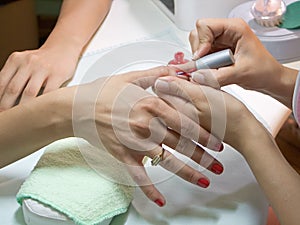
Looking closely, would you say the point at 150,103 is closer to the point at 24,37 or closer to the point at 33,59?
the point at 33,59

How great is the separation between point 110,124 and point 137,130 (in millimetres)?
36

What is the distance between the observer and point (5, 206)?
614 mm

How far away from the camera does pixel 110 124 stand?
63 cm

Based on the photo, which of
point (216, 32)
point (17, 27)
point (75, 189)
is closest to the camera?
point (75, 189)

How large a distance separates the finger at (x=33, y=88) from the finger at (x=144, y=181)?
0.22 m

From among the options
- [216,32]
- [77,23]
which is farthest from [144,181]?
[77,23]

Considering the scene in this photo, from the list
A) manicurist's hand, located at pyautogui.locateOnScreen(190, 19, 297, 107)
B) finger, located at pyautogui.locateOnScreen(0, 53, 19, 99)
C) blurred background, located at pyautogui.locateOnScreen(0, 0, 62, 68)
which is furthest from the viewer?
blurred background, located at pyautogui.locateOnScreen(0, 0, 62, 68)

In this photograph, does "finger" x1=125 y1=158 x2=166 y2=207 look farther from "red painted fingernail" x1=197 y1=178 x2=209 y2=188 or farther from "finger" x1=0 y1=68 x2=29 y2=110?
"finger" x1=0 y1=68 x2=29 y2=110

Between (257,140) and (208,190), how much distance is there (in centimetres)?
8

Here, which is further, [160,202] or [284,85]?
[284,85]

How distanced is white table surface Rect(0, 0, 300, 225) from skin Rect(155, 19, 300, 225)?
3cm

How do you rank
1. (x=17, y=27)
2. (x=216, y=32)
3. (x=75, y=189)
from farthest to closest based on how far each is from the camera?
(x=17, y=27), (x=216, y=32), (x=75, y=189)

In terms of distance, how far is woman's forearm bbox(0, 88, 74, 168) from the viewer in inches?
25.5

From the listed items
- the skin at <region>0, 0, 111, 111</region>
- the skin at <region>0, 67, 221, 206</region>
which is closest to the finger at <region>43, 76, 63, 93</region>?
the skin at <region>0, 0, 111, 111</region>
